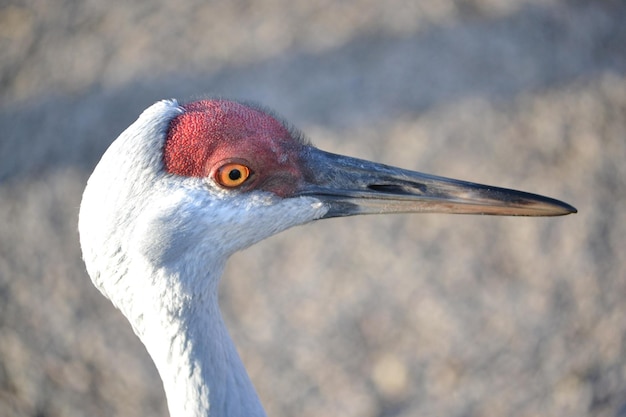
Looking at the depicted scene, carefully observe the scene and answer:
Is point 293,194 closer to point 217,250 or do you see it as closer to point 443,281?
point 217,250

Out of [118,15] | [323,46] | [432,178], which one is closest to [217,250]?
[432,178]

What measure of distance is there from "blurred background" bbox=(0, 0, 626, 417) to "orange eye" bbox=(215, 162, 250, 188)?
82.1 inches

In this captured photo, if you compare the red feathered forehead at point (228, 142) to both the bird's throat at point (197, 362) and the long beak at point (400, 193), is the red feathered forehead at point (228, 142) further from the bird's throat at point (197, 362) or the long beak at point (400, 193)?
the bird's throat at point (197, 362)

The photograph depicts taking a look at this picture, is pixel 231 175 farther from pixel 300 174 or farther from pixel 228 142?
pixel 300 174

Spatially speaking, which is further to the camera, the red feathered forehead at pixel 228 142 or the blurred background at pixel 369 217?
the blurred background at pixel 369 217

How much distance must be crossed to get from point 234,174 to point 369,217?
7.67 feet

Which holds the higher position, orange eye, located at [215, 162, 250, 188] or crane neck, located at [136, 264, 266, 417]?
orange eye, located at [215, 162, 250, 188]

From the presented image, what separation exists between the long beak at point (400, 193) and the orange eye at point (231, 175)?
23 centimetres

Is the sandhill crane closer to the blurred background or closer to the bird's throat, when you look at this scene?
the bird's throat

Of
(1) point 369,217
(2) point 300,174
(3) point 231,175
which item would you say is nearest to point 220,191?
(3) point 231,175

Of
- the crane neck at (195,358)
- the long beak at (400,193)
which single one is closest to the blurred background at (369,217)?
the crane neck at (195,358)

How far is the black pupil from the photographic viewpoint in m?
1.95

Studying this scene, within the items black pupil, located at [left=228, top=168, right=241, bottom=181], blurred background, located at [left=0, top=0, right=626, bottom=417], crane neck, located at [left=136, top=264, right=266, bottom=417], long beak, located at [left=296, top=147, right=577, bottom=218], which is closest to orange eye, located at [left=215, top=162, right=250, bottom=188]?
black pupil, located at [left=228, top=168, right=241, bottom=181]

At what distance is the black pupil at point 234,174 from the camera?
195 centimetres
